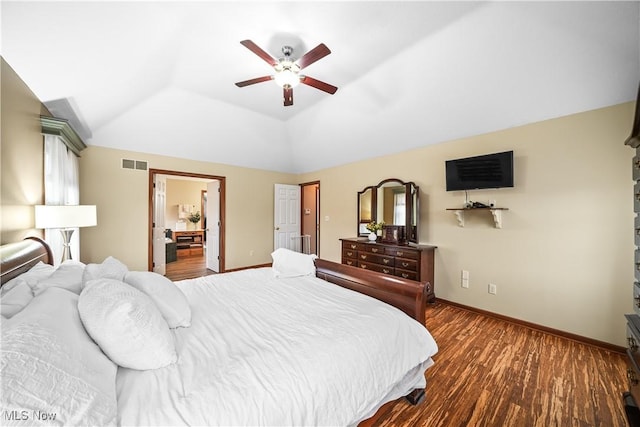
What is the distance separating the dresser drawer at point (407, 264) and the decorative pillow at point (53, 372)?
3.15 m

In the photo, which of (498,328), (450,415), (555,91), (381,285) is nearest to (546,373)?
(498,328)

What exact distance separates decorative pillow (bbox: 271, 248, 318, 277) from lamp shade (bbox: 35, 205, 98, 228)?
6.04 ft

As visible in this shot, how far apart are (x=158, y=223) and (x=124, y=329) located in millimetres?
4177

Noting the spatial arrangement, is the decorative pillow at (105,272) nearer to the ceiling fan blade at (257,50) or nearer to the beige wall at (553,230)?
the ceiling fan blade at (257,50)

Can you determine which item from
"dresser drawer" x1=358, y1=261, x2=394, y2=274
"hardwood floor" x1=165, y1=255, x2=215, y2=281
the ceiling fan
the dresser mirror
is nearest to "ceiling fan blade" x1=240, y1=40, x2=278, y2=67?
the ceiling fan

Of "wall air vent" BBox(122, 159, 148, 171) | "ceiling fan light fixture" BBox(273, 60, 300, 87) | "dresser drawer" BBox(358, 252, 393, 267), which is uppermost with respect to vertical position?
"ceiling fan light fixture" BBox(273, 60, 300, 87)

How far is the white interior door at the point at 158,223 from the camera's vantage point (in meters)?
4.36

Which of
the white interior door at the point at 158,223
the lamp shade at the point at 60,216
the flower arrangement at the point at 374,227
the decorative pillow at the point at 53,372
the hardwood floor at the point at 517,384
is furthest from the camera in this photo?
the white interior door at the point at 158,223

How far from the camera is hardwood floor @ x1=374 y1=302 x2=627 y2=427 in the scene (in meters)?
1.56

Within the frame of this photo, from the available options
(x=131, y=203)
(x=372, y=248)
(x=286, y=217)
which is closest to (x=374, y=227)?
(x=372, y=248)

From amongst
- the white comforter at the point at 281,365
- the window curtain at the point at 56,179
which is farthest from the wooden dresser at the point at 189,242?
the white comforter at the point at 281,365

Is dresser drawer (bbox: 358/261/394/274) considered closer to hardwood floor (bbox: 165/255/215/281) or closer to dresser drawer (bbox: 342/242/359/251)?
dresser drawer (bbox: 342/242/359/251)

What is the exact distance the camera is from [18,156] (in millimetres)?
1890

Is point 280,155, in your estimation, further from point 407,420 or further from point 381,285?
point 407,420
